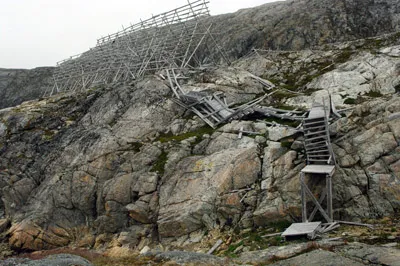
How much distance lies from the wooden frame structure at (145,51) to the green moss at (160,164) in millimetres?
17136

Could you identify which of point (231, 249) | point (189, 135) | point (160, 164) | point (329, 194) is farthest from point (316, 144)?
point (160, 164)

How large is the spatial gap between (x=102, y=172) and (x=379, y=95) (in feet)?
77.0

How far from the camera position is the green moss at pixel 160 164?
→ 26.4 metres

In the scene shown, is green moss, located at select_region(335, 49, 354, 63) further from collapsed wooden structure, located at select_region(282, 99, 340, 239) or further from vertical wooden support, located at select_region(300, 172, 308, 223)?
vertical wooden support, located at select_region(300, 172, 308, 223)

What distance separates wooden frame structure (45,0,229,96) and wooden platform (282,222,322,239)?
2813 centimetres

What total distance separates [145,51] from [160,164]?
2472 centimetres

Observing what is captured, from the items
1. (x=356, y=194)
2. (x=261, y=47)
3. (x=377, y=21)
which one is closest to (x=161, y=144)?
(x=356, y=194)

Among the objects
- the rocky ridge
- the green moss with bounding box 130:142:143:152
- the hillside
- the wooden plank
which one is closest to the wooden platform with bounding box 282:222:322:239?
the wooden plank

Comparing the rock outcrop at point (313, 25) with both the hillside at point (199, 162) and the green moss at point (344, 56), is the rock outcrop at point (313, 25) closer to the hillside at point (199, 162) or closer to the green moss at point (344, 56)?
the hillside at point (199, 162)

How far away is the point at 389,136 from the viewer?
20.4 meters

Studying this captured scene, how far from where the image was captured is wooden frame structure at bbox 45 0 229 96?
44.2 m

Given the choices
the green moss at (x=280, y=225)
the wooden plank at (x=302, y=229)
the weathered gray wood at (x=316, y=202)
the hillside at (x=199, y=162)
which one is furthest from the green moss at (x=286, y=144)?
the wooden plank at (x=302, y=229)

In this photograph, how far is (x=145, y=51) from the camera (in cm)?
4725

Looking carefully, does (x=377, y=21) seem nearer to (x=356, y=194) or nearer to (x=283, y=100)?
(x=283, y=100)
